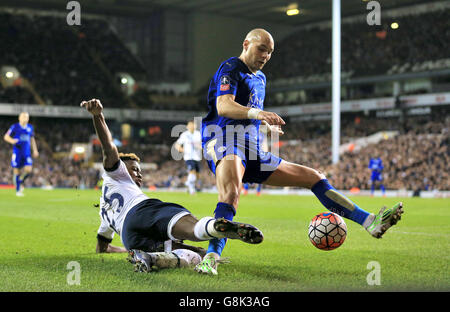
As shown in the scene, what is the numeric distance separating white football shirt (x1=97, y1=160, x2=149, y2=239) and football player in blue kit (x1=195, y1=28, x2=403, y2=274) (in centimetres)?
71

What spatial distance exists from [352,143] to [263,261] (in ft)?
97.8

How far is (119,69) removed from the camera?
4472 centimetres

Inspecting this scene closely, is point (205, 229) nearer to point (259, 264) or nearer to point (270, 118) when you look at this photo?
point (270, 118)

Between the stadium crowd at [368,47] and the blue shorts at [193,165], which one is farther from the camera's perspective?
the stadium crowd at [368,47]

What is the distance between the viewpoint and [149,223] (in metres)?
4.37

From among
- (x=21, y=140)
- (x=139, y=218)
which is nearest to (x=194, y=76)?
(x=21, y=140)

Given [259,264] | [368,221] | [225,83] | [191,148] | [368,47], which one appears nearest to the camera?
[225,83]

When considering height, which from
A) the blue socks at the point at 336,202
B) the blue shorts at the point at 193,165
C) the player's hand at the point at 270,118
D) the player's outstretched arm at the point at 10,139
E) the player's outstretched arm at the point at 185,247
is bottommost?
the player's outstretched arm at the point at 185,247

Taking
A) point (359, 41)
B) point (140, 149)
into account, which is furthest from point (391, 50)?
point (140, 149)

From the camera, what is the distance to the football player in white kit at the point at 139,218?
13.6 ft

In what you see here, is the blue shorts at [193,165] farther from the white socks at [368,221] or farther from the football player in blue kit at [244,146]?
the white socks at [368,221]

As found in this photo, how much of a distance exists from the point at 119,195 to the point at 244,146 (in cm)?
114

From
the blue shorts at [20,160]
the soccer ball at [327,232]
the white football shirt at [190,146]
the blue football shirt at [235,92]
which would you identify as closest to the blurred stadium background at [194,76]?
the white football shirt at [190,146]
